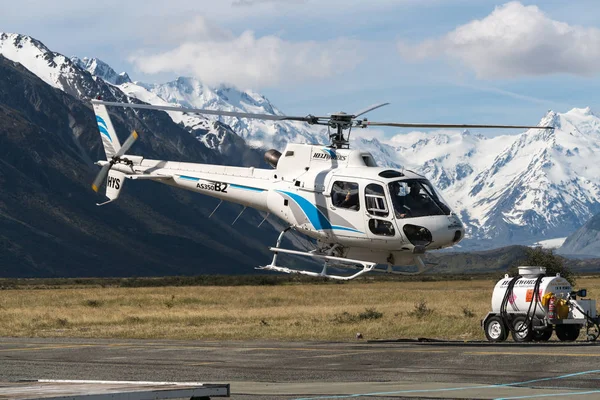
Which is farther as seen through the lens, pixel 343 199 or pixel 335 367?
pixel 343 199

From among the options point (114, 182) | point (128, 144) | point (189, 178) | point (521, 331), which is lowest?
point (521, 331)

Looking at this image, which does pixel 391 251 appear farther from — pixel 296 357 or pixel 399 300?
pixel 399 300

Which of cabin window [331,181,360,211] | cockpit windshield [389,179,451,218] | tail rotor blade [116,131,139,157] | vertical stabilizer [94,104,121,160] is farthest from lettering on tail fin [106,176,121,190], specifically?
cockpit windshield [389,179,451,218]

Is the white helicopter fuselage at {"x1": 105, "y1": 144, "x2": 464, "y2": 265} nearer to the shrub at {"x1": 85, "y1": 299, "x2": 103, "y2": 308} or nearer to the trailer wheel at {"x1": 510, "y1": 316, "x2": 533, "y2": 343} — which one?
the trailer wheel at {"x1": 510, "y1": 316, "x2": 533, "y2": 343}

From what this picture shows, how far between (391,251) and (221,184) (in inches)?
297

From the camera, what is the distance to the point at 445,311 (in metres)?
55.7

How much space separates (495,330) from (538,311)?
1814 millimetres

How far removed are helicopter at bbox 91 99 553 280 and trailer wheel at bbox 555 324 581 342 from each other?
6.31 meters

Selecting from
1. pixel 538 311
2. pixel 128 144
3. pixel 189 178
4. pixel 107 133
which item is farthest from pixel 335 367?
pixel 107 133

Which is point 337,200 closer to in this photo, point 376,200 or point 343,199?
point 343,199

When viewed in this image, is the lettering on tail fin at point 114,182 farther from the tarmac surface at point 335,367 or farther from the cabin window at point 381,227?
the cabin window at point 381,227

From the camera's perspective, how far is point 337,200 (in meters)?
32.9

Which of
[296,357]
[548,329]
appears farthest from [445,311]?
[296,357]

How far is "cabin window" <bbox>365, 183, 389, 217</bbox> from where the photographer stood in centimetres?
3170
